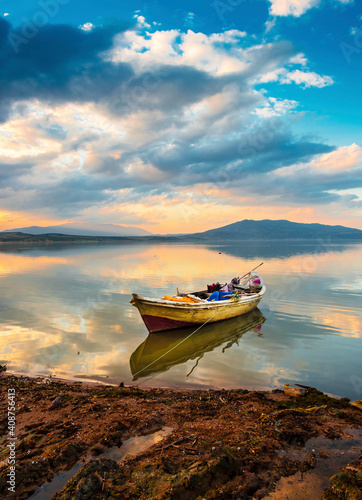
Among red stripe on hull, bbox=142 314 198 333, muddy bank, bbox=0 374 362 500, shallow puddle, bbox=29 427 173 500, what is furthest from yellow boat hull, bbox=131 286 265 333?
shallow puddle, bbox=29 427 173 500

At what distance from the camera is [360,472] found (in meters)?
4.47

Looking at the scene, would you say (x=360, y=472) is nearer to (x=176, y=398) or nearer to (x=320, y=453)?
(x=320, y=453)

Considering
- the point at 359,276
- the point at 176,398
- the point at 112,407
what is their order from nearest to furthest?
the point at 112,407, the point at 176,398, the point at 359,276

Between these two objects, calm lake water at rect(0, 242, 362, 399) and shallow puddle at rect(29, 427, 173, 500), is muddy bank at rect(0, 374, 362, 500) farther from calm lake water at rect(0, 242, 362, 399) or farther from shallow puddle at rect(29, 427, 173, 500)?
calm lake water at rect(0, 242, 362, 399)

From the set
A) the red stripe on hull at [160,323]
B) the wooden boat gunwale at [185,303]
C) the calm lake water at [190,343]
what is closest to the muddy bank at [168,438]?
the calm lake water at [190,343]

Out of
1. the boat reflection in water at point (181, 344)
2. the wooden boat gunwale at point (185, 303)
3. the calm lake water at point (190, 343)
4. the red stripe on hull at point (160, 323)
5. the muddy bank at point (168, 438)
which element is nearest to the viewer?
the muddy bank at point (168, 438)

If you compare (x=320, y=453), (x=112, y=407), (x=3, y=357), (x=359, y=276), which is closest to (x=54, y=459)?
(x=112, y=407)

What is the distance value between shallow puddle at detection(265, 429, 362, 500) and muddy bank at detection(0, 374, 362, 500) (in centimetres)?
11

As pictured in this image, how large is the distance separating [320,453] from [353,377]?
6.19 meters

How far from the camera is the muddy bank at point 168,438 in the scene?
4.29m

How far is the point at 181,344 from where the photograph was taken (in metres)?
14.0

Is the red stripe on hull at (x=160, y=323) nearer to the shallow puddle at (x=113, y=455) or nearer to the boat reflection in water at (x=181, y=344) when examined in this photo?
the boat reflection in water at (x=181, y=344)

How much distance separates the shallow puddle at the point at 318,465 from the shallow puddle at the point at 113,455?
2.43m

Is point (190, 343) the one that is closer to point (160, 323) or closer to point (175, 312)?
point (175, 312)
